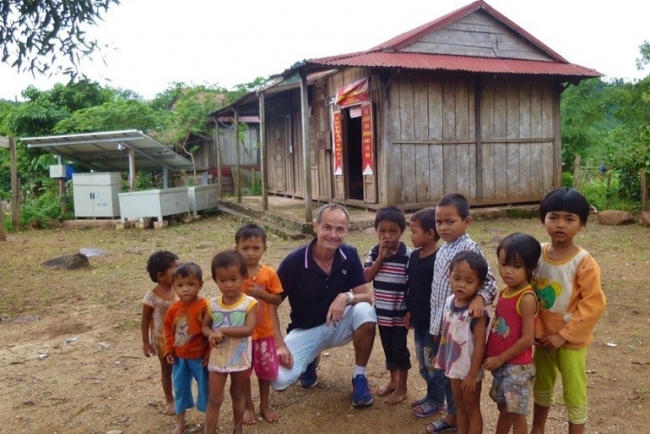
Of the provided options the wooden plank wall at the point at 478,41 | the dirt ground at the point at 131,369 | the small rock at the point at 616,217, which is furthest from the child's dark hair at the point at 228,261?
the small rock at the point at 616,217

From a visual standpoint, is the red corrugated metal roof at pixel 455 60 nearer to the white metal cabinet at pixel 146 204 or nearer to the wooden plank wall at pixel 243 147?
the white metal cabinet at pixel 146 204

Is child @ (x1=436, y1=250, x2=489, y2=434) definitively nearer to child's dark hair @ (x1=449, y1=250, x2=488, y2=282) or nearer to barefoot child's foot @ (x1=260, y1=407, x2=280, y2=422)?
child's dark hair @ (x1=449, y1=250, x2=488, y2=282)

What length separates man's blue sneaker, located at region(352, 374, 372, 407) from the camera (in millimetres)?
3201

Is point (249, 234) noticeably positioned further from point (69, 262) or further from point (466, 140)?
point (466, 140)

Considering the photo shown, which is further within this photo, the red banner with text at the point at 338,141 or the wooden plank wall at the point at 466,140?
the red banner with text at the point at 338,141

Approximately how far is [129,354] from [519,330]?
309cm

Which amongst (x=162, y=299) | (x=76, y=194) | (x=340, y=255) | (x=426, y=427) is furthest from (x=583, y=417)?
(x=76, y=194)

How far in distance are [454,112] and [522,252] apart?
864 cm

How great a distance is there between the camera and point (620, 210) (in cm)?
1042

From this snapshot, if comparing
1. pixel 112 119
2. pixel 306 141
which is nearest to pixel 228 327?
pixel 306 141

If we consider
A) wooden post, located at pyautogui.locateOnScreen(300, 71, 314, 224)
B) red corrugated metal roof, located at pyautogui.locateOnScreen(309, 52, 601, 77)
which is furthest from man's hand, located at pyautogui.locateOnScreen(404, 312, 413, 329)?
wooden post, located at pyautogui.locateOnScreen(300, 71, 314, 224)

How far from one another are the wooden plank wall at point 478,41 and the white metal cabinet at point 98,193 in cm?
749

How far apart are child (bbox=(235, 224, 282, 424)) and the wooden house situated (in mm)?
6407

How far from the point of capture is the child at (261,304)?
2.99 metres
